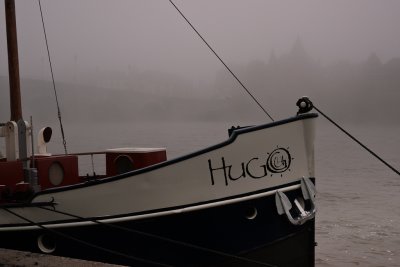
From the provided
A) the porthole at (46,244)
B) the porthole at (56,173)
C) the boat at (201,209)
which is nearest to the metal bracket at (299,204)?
the boat at (201,209)

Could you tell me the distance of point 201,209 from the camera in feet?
21.0

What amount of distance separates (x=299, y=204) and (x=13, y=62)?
659 cm

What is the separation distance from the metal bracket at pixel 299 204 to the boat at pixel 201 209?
1 cm

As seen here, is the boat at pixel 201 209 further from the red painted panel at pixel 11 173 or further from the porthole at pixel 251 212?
the red painted panel at pixel 11 173

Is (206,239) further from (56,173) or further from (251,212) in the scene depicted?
(56,173)

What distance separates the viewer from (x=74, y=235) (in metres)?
6.87

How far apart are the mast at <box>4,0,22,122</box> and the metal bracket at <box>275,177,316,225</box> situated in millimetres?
5828

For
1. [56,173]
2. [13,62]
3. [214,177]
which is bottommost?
[214,177]

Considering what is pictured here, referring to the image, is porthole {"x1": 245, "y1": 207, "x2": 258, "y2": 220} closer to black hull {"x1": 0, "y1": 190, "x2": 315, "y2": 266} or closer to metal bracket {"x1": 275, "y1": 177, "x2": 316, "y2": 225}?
black hull {"x1": 0, "y1": 190, "x2": 315, "y2": 266}

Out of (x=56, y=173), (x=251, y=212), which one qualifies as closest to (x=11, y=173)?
(x=56, y=173)

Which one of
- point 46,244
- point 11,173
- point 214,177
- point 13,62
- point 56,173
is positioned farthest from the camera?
point 13,62

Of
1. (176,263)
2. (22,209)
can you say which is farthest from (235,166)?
(22,209)

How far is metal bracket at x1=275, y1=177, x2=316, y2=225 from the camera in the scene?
649 centimetres

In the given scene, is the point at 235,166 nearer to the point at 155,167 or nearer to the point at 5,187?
the point at 155,167
